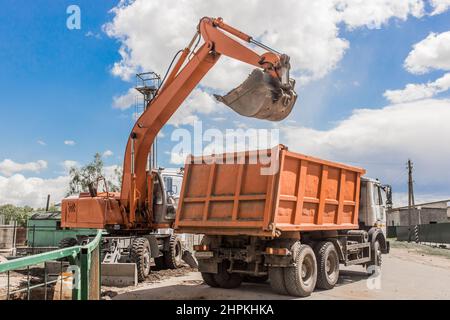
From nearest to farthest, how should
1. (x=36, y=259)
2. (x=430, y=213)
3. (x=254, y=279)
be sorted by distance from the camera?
1. (x=36, y=259)
2. (x=254, y=279)
3. (x=430, y=213)

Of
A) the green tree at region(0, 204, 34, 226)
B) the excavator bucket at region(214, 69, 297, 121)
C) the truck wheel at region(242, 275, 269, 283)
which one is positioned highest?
the excavator bucket at region(214, 69, 297, 121)

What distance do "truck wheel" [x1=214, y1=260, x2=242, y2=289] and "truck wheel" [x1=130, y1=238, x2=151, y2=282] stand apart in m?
2.14

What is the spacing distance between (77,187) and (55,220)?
25928 millimetres

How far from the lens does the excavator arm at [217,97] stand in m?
9.85

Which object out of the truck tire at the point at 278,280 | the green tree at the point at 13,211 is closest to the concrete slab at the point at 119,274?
the truck tire at the point at 278,280

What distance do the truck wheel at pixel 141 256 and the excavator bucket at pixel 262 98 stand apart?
4193 millimetres

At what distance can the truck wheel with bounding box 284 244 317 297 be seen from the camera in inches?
355

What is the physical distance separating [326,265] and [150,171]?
5419 mm

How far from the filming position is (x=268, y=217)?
8.56m

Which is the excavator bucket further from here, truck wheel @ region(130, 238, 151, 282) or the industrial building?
the industrial building

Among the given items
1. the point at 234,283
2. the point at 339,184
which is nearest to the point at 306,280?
the point at 234,283

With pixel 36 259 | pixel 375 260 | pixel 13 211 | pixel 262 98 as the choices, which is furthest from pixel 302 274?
pixel 13 211

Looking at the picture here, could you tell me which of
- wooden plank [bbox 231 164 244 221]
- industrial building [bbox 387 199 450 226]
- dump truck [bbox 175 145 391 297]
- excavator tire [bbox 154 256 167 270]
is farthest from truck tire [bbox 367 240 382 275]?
industrial building [bbox 387 199 450 226]

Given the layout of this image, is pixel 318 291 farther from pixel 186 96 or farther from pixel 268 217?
pixel 186 96
